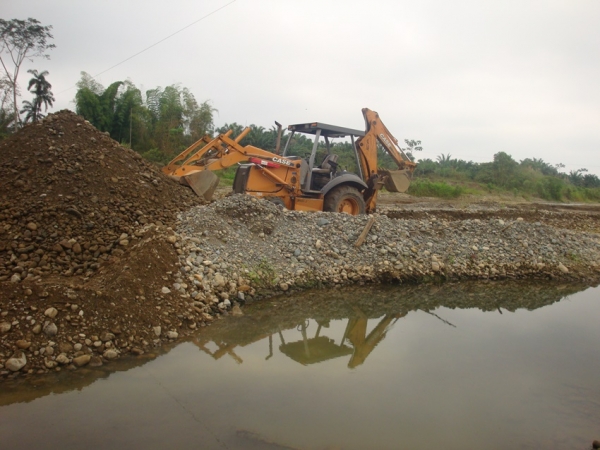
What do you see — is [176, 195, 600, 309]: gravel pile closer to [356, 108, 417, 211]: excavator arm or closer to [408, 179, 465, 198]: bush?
[356, 108, 417, 211]: excavator arm

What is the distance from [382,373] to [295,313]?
1689 mm

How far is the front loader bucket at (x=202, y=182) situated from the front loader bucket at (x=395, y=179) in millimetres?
4055

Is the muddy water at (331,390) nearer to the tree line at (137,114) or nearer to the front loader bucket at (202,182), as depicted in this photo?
the front loader bucket at (202,182)

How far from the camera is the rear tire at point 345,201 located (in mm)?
9305

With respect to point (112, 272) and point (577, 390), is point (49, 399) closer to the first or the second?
point (112, 272)

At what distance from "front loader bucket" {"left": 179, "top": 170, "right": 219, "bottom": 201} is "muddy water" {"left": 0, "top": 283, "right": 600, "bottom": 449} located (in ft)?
9.41

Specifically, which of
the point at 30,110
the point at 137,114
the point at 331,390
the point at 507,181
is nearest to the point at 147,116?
the point at 137,114

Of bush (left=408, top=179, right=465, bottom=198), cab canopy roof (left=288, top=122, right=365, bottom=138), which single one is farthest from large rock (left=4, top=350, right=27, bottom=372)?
bush (left=408, top=179, right=465, bottom=198)

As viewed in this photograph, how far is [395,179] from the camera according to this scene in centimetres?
1045

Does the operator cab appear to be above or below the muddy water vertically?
above

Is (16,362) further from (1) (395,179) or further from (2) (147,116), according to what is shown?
(2) (147,116)

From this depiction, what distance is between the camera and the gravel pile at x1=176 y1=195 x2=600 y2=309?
19.9 feet

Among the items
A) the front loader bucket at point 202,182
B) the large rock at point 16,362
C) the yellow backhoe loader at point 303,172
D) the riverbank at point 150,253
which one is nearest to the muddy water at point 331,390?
the large rock at point 16,362

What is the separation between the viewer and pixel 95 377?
12.8ft
